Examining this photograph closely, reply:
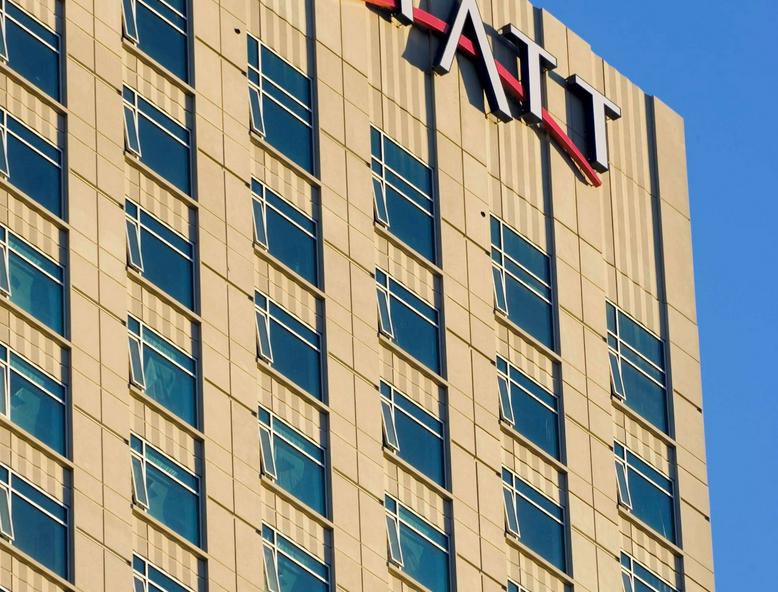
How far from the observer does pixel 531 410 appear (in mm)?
83500

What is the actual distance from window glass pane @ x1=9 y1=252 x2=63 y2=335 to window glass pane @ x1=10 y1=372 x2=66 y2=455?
1.71 m

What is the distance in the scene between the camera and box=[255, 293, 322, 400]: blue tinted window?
76625 millimetres

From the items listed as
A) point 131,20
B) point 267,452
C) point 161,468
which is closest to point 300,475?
point 267,452

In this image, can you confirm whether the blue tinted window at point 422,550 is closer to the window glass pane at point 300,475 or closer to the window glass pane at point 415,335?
the window glass pane at point 300,475

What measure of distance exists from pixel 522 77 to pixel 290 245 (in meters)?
11.7

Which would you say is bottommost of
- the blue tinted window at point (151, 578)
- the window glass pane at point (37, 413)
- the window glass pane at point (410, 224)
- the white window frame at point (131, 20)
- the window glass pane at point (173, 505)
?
the blue tinted window at point (151, 578)

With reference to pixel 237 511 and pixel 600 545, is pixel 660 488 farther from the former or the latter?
pixel 237 511

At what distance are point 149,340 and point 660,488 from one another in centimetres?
1945

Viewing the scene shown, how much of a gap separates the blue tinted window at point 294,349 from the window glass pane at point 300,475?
1.81 meters

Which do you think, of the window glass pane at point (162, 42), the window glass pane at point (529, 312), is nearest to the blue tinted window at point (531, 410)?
the window glass pane at point (529, 312)

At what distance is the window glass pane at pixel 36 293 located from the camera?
70.8 meters

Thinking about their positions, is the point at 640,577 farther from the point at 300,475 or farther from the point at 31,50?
the point at 31,50

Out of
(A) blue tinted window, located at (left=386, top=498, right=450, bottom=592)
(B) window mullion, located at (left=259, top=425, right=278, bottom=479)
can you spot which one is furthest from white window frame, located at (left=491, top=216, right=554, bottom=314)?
(B) window mullion, located at (left=259, top=425, right=278, bottom=479)

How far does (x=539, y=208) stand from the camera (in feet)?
284
